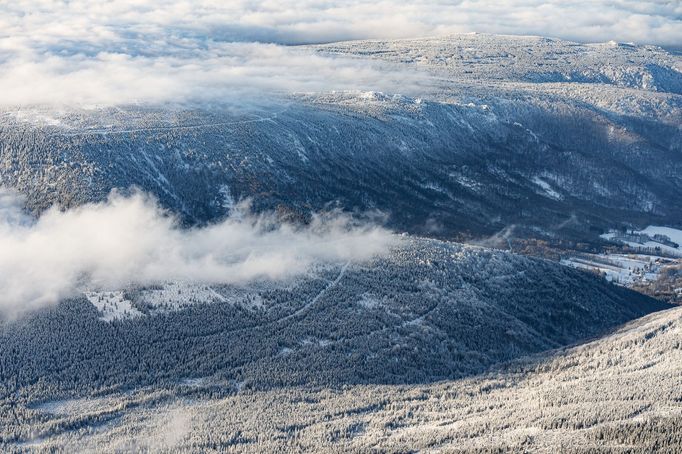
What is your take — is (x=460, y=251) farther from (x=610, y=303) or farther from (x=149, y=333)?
(x=149, y=333)

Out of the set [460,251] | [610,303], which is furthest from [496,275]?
[610,303]

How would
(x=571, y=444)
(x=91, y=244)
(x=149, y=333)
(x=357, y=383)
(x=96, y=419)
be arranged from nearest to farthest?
(x=571, y=444)
(x=96, y=419)
(x=357, y=383)
(x=149, y=333)
(x=91, y=244)

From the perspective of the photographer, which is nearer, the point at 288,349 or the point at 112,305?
the point at 288,349

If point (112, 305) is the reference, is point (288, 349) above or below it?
below

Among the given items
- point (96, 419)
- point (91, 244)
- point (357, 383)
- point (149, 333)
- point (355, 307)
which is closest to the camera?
point (96, 419)

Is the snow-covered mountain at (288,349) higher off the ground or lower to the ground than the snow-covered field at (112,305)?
lower

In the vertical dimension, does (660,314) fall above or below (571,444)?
below

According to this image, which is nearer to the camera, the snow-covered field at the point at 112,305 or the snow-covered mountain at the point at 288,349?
the snow-covered mountain at the point at 288,349

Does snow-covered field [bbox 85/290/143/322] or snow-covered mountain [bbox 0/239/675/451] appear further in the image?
snow-covered field [bbox 85/290/143/322]

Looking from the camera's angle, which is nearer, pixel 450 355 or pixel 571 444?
pixel 571 444

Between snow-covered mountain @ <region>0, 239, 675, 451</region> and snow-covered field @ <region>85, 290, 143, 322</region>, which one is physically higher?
snow-covered field @ <region>85, 290, 143, 322</region>
